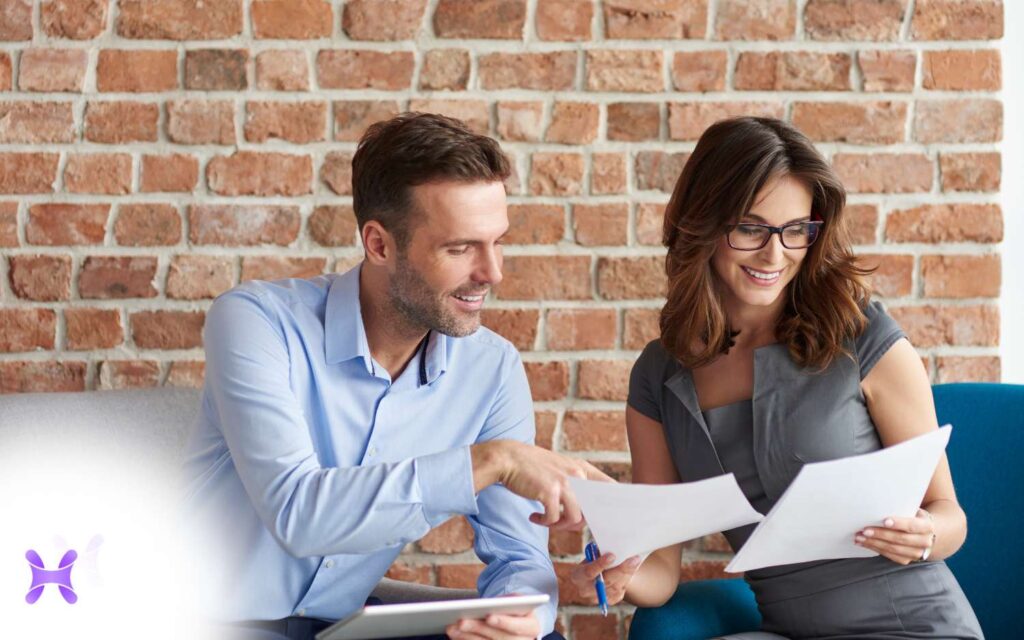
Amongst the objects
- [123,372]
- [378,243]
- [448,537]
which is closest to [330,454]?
[378,243]

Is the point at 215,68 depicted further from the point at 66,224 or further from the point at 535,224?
the point at 535,224

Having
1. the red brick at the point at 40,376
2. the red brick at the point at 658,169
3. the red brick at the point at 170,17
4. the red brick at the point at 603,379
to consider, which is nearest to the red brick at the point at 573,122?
the red brick at the point at 658,169

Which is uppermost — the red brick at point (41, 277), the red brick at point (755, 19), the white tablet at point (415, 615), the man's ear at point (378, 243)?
the red brick at point (755, 19)

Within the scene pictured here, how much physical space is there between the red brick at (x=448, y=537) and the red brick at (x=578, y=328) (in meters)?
0.43

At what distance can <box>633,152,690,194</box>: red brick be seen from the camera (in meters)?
2.16

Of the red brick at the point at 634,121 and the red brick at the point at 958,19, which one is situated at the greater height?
the red brick at the point at 958,19

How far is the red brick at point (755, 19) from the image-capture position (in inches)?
84.6

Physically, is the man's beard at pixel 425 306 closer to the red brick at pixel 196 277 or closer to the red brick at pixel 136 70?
the red brick at pixel 196 277

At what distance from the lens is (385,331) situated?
1757 mm

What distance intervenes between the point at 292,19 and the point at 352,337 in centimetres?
81

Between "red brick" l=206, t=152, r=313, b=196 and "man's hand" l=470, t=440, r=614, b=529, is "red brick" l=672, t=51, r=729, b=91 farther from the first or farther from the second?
"man's hand" l=470, t=440, r=614, b=529

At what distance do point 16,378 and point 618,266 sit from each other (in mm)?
1286

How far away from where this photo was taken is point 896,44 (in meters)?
2.16

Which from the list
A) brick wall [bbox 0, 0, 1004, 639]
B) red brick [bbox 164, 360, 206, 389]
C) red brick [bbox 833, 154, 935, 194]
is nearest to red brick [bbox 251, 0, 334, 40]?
brick wall [bbox 0, 0, 1004, 639]
